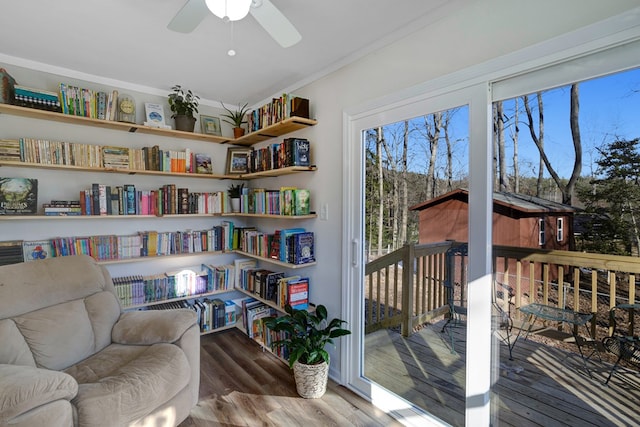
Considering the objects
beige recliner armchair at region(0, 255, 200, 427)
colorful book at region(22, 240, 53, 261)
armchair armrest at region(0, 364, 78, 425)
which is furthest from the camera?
colorful book at region(22, 240, 53, 261)

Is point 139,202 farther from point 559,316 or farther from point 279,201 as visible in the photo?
point 559,316

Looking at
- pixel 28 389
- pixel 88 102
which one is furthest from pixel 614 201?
pixel 88 102

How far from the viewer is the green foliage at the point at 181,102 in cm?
304

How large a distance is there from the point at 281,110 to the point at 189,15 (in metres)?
1.28

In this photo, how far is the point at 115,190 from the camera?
2.78 metres

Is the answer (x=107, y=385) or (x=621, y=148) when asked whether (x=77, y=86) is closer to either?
(x=107, y=385)

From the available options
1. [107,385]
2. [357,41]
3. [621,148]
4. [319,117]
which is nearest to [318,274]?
[319,117]

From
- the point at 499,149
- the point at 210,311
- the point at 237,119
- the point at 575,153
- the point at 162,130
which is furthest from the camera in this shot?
the point at 237,119

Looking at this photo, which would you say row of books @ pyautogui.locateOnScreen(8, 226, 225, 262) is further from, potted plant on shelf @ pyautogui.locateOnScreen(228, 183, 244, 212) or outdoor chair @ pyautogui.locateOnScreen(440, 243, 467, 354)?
outdoor chair @ pyautogui.locateOnScreen(440, 243, 467, 354)

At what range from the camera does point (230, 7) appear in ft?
4.09

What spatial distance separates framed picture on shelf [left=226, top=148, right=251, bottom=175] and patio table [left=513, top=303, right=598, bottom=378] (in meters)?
2.77

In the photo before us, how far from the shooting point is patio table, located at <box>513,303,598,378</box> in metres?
1.44

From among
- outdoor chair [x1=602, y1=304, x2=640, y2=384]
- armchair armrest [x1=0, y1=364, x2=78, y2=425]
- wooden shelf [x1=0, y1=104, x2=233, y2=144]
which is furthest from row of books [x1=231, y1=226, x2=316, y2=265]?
outdoor chair [x1=602, y1=304, x2=640, y2=384]

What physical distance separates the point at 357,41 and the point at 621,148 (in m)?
1.58
